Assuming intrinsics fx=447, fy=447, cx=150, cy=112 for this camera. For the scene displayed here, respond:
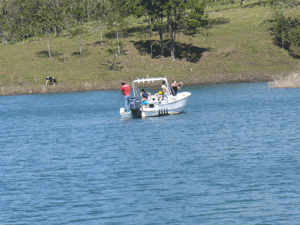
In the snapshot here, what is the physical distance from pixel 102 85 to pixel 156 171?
6181cm

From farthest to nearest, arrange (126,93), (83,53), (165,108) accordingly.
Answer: (83,53)
(165,108)
(126,93)

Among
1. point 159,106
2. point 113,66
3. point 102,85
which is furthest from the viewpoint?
point 113,66

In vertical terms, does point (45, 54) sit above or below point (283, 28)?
below

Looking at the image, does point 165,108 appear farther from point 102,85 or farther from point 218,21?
point 218,21

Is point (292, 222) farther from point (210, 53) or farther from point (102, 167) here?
point (210, 53)

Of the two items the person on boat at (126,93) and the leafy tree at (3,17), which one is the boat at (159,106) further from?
the leafy tree at (3,17)

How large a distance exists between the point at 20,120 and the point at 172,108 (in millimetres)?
15951

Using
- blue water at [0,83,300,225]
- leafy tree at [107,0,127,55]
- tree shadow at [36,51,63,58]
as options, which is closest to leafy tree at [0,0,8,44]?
tree shadow at [36,51,63,58]

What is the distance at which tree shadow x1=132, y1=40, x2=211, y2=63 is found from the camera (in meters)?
95.6

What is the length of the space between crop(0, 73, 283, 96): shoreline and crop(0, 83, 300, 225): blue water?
40126mm

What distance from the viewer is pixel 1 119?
46500 mm

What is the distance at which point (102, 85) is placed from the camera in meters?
80.5

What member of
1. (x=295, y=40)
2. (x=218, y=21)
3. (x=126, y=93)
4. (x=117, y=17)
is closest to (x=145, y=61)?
(x=117, y=17)

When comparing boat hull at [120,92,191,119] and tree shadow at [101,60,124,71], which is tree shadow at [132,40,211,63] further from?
boat hull at [120,92,191,119]
